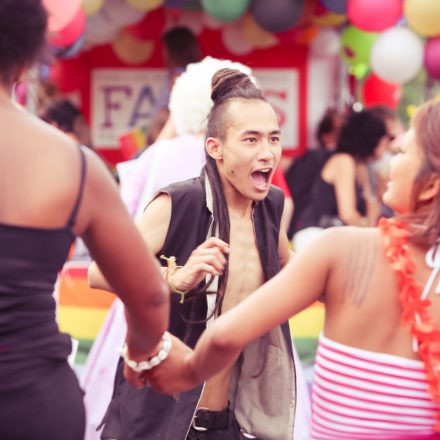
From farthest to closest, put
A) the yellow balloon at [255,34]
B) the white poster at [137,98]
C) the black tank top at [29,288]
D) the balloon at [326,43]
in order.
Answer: the white poster at [137,98], the balloon at [326,43], the yellow balloon at [255,34], the black tank top at [29,288]

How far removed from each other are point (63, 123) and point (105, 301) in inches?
65.4

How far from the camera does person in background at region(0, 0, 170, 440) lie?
1864mm

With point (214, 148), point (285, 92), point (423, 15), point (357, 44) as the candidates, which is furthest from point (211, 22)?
point (214, 148)

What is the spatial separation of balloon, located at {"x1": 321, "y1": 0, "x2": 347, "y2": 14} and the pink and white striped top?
5.92 metres

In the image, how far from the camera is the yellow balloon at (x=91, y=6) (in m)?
7.42

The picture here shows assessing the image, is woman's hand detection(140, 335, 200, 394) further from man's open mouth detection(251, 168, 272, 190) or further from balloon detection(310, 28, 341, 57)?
balloon detection(310, 28, 341, 57)

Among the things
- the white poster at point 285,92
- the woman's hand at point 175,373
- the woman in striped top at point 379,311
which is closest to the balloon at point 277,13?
the white poster at point 285,92

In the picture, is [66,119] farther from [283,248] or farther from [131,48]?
[283,248]

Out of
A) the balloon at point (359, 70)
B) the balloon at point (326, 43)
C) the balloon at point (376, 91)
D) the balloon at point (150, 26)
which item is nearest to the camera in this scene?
the balloon at point (150, 26)

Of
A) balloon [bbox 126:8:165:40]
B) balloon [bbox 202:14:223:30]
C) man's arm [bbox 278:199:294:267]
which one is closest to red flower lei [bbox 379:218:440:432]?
man's arm [bbox 278:199:294:267]

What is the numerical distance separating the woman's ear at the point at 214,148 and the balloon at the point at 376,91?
6.48m

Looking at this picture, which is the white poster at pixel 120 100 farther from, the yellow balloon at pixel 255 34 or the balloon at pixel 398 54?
the balloon at pixel 398 54

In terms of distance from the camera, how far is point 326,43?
29.2ft

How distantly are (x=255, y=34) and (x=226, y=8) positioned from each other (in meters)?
0.76
